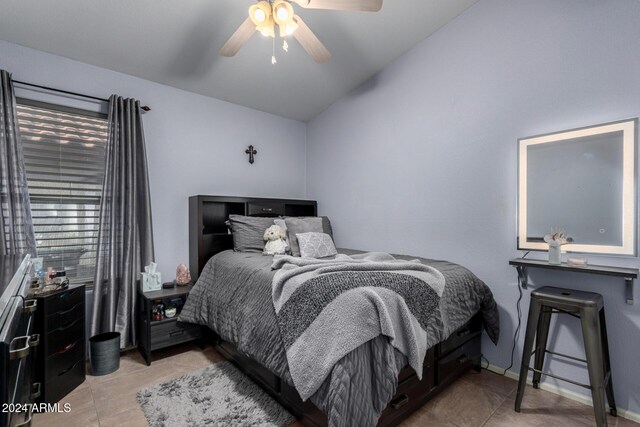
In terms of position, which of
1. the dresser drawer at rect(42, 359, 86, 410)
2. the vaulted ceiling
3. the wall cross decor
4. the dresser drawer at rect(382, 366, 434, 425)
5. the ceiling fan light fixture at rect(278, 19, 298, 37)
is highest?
the vaulted ceiling

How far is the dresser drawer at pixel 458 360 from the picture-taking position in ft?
6.18

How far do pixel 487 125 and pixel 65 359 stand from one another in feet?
11.3

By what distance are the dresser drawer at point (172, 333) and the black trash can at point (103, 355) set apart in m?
0.26

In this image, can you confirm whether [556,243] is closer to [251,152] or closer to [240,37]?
[240,37]

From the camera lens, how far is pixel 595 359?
5.10 ft

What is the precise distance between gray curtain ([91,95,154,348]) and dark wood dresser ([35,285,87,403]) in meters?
0.29

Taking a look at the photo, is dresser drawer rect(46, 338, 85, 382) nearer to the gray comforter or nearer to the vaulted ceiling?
the gray comforter

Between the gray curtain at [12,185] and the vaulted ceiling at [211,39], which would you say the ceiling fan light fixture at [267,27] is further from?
the gray curtain at [12,185]

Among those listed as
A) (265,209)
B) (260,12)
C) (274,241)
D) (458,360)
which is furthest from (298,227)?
(260,12)

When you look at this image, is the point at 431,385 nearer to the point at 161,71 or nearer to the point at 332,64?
the point at 332,64

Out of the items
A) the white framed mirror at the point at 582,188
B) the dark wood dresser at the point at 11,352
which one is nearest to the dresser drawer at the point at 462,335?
the white framed mirror at the point at 582,188

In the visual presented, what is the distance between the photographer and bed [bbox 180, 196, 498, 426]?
126 centimetres

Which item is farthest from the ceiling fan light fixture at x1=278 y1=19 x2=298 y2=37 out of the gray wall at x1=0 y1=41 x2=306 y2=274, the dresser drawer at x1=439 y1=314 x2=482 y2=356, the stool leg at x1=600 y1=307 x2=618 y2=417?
the stool leg at x1=600 y1=307 x2=618 y2=417

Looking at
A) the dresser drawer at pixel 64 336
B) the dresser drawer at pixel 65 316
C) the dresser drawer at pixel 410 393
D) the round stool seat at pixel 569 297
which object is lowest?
the dresser drawer at pixel 410 393
